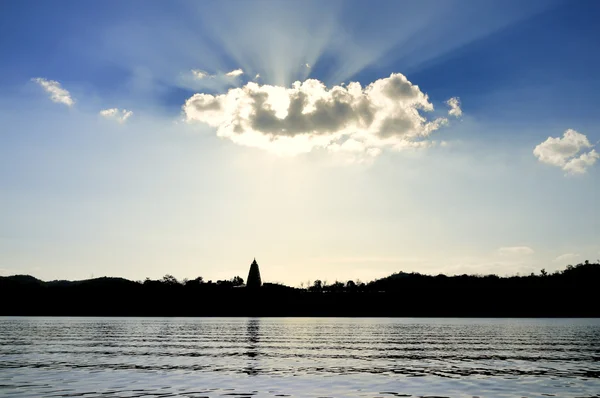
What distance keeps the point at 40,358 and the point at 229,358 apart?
19170 mm

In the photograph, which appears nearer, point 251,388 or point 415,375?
point 251,388

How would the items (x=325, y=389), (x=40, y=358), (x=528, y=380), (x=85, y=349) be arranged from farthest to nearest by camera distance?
(x=85, y=349) < (x=40, y=358) < (x=528, y=380) < (x=325, y=389)

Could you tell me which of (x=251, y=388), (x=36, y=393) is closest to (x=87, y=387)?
(x=36, y=393)

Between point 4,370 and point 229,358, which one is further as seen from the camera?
point 229,358

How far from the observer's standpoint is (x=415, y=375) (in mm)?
43688

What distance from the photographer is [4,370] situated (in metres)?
44.8

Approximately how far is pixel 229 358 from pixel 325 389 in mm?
24724

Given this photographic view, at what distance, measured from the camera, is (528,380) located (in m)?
40.5

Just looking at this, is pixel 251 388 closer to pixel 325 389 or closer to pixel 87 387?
pixel 325 389

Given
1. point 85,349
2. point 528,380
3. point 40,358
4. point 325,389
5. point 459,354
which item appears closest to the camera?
point 325,389

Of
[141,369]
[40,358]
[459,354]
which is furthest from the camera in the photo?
[459,354]

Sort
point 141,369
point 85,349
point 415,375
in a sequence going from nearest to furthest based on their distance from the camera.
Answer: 1. point 415,375
2. point 141,369
3. point 85,349

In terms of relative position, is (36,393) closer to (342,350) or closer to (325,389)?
(325,389)

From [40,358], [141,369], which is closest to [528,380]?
[141,369]
